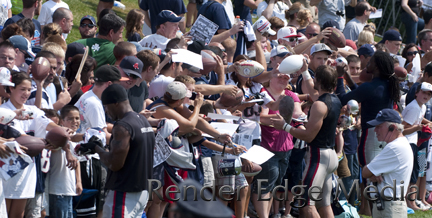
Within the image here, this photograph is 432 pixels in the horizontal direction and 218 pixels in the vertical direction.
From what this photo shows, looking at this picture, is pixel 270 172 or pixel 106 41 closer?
pixel 270 172

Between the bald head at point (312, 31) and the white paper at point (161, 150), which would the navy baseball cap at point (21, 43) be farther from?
the bald head at point (312, 31)

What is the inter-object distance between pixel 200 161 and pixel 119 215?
167 cm

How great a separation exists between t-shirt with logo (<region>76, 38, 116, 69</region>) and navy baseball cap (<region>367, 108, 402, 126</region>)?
326cm

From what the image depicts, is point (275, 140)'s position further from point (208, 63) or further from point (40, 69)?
point (40, 69)

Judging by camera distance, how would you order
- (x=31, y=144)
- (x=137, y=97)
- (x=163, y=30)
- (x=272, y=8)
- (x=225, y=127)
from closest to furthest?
(x=31, y=144)
(x=137, y=97)
(x=225, y=127)
(x=163, y=30)
(x=272, y=8)

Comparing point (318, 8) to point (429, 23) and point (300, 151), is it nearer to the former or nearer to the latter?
point (429, 23)

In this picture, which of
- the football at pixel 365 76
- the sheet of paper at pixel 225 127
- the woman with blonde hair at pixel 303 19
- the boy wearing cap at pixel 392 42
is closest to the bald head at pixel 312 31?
the woman with blonde hair at pixel 303 19

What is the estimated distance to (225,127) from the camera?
19.7 feet

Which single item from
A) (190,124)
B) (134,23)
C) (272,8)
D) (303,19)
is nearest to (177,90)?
(190,124)

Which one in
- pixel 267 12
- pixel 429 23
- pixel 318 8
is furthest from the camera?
pixel 429 23

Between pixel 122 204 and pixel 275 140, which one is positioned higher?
pixel 122 204

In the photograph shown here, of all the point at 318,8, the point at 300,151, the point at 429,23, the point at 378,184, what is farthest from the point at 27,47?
the point at 429,23

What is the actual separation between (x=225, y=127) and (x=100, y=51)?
2.01 metres

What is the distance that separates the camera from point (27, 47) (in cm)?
609
